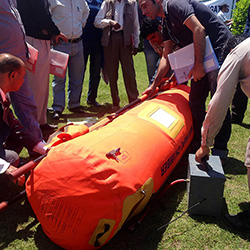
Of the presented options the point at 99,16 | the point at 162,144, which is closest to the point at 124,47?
the point at 99,16

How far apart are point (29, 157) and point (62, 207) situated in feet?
5.95

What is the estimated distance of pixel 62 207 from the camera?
2.05m

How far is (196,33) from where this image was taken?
3.19 meters

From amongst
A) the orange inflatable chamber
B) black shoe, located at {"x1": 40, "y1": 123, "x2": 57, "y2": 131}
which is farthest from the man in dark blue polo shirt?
black shoe, located at {"x1": 40, "y1": 123, "x2": 57, "y2": 131}

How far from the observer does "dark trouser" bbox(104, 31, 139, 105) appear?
5.30 metres

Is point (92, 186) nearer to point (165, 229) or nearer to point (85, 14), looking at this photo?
point (165, 229)

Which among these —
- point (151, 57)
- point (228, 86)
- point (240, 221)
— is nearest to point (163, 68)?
point (151, 57)

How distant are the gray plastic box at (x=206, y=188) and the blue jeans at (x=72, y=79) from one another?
3.07 m

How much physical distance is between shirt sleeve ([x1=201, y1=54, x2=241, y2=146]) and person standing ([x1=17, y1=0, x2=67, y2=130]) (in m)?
2.68

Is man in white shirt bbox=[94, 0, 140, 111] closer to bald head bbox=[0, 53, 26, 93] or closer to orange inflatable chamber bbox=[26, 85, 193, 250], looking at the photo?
bald head bbox=[0, 53, 26, 93]

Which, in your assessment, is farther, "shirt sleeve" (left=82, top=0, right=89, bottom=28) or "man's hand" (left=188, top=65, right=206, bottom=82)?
"shirt sleeve" (left=82, top=0, right=89, bottom=28)

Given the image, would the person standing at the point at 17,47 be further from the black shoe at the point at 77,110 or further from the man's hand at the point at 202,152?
the black shoe at the point at 77,110

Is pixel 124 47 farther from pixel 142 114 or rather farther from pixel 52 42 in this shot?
pixel 142 114

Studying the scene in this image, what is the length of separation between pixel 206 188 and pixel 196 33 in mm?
1590
